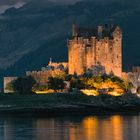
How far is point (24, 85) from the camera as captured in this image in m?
146

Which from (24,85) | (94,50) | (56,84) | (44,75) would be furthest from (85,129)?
(44,75)

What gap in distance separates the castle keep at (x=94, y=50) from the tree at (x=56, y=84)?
4177mm

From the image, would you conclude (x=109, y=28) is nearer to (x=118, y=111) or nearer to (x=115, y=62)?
(x=115, y=62)

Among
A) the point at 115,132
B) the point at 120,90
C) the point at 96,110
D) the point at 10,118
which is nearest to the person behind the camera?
the point at 115,132

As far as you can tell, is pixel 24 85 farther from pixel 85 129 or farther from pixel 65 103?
pixel 85 129

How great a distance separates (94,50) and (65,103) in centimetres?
1445

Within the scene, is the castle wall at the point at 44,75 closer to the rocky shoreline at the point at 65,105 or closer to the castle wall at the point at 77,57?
the castle wall at the point at 77,57

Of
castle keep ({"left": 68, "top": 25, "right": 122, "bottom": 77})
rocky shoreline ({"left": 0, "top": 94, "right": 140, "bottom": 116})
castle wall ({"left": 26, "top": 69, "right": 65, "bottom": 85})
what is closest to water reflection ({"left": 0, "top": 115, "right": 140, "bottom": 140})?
rocky shoreline ({"left": 0, "top": 94, "right": 140, "bottom": 116})

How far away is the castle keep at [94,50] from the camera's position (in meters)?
149

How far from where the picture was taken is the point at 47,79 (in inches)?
5896

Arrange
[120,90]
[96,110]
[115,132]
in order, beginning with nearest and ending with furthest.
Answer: [115,132] < [96,110] < [120,90]

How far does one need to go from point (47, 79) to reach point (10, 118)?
77.1 feet

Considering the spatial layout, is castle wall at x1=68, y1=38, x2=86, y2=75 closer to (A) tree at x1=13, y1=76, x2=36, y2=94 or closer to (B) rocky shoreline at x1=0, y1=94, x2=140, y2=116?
(A) tree at x1=13, y1=76, x2=36, y2=94

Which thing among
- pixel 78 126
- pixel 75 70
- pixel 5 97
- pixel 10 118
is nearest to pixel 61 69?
pixel 75 70
